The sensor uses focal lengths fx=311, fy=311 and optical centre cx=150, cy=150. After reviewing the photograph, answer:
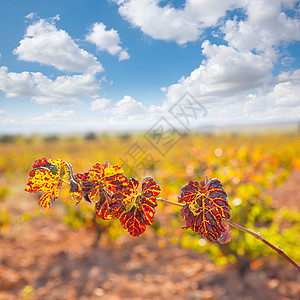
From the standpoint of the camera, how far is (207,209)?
0.64 meters

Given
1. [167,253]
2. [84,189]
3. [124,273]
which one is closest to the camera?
[84,189]

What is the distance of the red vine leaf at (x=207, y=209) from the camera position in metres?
0.63

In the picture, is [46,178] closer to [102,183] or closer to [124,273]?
[102,183]

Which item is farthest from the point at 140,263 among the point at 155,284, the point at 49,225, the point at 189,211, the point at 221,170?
the point at 189,211

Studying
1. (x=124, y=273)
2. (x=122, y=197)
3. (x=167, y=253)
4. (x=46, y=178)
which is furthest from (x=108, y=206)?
(x=167, y=253)

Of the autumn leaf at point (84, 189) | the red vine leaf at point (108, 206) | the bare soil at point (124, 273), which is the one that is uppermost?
the autumn leaf at point (84, 189)

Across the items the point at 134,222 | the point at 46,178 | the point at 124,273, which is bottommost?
the point at 124,273

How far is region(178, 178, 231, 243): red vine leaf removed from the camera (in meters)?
0.63

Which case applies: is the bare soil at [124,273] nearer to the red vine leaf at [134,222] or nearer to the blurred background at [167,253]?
the blurred background at [167,253]

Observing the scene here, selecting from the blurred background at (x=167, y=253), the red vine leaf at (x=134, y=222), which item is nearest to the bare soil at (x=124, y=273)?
the blurred background at (x=167, y=253)

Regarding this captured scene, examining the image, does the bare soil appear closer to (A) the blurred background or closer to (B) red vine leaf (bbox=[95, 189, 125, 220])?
(A) the blurred background

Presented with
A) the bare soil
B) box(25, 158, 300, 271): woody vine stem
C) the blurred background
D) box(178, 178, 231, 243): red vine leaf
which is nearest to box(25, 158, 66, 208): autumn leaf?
box(25, 158, 300, 271): woody vine stem

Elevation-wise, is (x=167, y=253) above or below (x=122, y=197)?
below

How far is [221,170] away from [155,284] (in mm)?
1325
